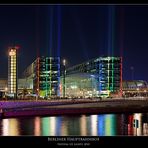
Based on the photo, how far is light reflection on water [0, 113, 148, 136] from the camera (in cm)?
758

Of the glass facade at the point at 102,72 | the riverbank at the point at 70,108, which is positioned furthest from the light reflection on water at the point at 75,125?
the glass facade at the point at 102,72

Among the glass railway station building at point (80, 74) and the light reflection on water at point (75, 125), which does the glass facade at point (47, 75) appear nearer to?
the glass railway station building at point (80, 74)

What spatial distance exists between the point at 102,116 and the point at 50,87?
6.11 meters

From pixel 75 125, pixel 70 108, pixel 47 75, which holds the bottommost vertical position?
pixel 75 125

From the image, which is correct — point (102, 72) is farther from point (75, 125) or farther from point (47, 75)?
point (75, 125)

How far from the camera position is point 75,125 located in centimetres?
929

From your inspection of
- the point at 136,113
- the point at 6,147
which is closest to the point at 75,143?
the point at 6,147

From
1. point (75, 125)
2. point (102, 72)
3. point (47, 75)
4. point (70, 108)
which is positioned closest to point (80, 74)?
point (102, 72)

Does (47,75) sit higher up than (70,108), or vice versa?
(47,75)

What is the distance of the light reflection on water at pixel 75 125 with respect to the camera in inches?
299

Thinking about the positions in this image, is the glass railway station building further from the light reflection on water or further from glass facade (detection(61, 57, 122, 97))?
the light reflection on water

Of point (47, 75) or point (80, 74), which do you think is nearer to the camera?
point (47, 75)

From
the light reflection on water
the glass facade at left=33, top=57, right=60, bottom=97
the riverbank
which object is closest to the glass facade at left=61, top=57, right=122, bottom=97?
the glass facade at left=33, top=57, right=60, bottom=97

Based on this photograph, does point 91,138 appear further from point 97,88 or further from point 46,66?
point 97,88
